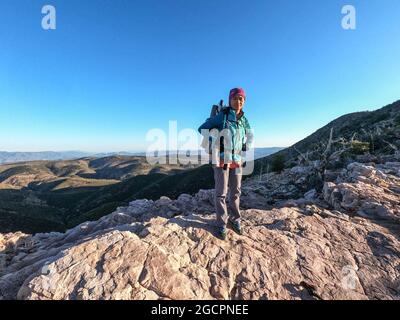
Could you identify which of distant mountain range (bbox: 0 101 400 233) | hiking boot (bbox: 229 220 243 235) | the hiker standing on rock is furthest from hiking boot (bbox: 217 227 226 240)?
distant mountain range (bbox: 0 101 400 233)

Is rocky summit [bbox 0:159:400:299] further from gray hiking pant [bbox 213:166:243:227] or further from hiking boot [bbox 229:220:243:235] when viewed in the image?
gray hiking pant [bbox 213:166:243:227]

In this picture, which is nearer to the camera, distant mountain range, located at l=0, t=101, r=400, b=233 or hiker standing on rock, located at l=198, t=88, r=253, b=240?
hiker standing on rock, located at l=198, t=88, r=253, b=240

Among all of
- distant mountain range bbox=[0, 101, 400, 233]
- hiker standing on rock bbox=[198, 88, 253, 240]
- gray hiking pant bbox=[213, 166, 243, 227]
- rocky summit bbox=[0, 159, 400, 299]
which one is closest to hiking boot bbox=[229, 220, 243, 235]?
gray hiking pant bbox=[213, 166, 243, 227]

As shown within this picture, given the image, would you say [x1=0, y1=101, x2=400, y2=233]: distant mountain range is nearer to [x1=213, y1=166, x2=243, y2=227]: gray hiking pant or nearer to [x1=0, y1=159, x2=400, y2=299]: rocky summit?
[x1=0, y1=159, x2=400, y2=299]: rocky summit

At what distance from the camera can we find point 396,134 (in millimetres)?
20625

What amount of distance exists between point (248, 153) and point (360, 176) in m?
7.50

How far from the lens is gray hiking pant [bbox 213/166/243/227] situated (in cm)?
657

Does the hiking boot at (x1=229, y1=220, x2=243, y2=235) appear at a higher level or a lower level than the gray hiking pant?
lower

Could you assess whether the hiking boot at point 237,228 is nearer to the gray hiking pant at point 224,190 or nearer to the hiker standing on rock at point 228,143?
the gray hiking pant at point 224,190

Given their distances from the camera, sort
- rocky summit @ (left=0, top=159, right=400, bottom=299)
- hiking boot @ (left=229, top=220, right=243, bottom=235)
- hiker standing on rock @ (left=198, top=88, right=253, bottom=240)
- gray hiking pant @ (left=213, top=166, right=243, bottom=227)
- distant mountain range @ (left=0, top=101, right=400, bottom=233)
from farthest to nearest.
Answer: distant mountain range @ (left=0, top=101, right=400, bottom=233) → hiking boot @ (left=229, top=220, right=243, bottom=235) → gray hiking pant @ (left=213, top=166, right=243, bottom=227) → hiker standing on rock @ (left=198, top=88, right=253, bottom=240) → rocky summit @ (left=0, top=159, right=400, bottom=299)

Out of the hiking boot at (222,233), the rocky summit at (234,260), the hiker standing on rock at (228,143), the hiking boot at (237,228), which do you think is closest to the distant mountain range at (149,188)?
the rocky summit at (234,260)

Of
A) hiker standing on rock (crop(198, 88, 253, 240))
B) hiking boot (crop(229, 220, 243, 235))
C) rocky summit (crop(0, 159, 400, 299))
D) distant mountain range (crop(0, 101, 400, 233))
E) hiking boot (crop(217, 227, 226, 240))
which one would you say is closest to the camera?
rocky summit (crop(0, 159, 400, 299))

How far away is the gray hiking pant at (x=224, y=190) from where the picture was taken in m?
6.57

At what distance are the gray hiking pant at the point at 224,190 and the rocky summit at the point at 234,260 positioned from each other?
60 centimetres
